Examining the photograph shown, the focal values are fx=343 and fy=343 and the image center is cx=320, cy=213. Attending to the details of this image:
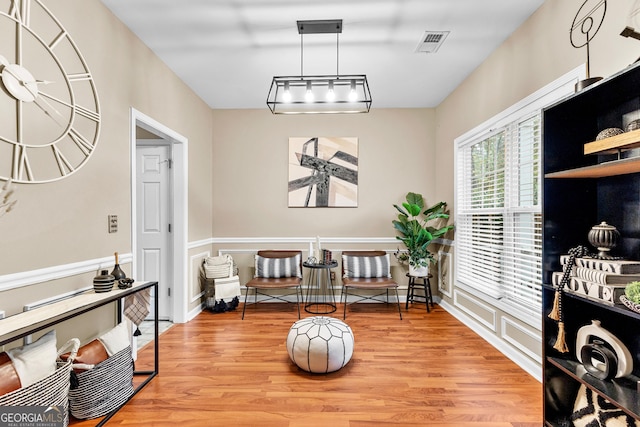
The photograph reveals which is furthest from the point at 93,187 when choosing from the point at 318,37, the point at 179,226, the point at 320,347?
the point at 318,37

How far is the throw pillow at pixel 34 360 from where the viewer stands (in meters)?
1.60

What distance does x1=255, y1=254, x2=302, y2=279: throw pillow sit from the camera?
438 cm

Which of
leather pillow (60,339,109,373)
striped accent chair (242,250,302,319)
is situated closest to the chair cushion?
striped accent chair (242,250,302,319)

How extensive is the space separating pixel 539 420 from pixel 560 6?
2.64 metres

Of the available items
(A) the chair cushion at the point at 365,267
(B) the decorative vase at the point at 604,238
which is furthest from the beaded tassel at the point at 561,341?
(A) the chair cushion at the point at 365,267

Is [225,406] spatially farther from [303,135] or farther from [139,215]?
[303,135]

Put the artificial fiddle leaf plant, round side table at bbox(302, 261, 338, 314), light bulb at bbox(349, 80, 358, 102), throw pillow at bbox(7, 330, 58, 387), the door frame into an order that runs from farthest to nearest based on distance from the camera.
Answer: round side table at bbox(302, 261, 338, 314)
the artificial fiddle leaf plant
the door frame
light bulb at bbox(349, 80, 358, 102)
throw pillow at bbox(7, 330, 58, 387)

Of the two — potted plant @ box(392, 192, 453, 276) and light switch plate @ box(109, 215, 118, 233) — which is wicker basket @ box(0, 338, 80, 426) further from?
potted plant @ box(392, 192, 453, 276)

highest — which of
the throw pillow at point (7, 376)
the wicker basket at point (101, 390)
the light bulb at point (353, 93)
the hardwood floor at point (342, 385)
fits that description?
the light bulb at point (353, 93)

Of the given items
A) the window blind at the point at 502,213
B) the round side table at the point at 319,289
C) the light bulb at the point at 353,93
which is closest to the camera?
the window blind at the point at 502,213

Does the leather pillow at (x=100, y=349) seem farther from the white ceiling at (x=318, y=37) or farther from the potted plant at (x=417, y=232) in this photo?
the potted plant at (x=417, y=232)

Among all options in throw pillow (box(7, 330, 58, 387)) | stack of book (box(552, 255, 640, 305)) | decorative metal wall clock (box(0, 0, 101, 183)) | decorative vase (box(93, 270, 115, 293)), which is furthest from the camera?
decorative vase (box(93, 270, 115, 293))

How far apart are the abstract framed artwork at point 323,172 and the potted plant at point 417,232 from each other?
0.72 meters

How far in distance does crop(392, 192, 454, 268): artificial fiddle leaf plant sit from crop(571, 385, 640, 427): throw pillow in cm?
249
